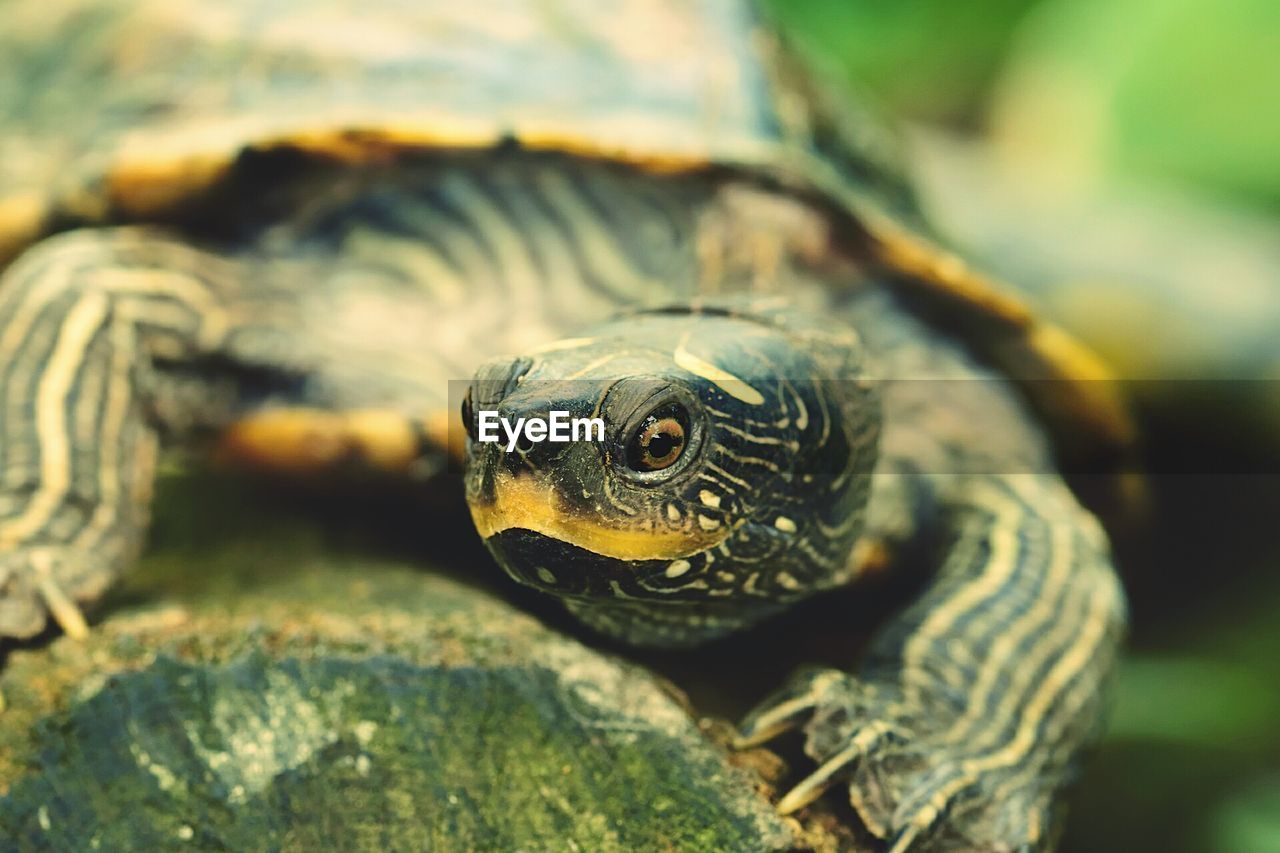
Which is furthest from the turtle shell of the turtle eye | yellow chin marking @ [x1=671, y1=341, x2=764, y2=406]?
the turtle eye

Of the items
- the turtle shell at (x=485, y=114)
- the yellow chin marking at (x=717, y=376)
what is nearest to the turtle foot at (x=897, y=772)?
the yellow chin marking at (x=717, y=376)

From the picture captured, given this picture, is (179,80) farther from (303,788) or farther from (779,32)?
(303,788)

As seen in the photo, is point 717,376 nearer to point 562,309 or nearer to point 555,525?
point 555,525

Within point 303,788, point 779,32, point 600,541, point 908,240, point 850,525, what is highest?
point 779,32

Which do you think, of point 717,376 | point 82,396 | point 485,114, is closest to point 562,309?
point 485,114

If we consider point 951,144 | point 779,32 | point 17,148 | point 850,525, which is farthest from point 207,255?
point 951,144

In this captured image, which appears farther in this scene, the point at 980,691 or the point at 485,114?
the point at 485,114

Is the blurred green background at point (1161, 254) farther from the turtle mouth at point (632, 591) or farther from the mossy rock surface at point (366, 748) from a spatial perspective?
the mossy rock surface at point (366, 748)
